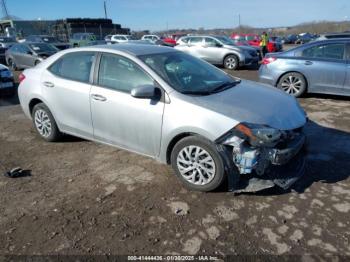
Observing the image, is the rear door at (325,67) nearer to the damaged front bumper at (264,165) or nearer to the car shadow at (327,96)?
the car shadow at (327,96)

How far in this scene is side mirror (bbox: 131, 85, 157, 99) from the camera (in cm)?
382

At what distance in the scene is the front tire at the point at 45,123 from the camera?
529 cm

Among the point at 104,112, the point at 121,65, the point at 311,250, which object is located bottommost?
the point at 311,250

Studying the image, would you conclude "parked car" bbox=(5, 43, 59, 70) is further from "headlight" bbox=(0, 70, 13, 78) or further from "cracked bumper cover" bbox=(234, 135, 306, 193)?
"cracked bumper cover" bbox=(234, 135, 306, 193)

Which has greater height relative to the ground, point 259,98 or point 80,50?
point 80,50

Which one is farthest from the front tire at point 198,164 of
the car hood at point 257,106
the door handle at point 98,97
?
the door handle at point 98,97

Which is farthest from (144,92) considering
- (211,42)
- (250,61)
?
(211,42)

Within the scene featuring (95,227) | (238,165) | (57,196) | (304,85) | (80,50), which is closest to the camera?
(95,227)

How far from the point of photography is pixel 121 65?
4.34 metres

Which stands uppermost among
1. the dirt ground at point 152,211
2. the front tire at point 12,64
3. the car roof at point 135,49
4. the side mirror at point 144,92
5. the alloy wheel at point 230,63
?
the car roof at point 135,49

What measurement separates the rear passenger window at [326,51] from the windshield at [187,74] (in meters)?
4.39

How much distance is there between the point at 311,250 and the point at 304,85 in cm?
612

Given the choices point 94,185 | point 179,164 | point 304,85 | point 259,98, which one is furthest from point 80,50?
point 304,85

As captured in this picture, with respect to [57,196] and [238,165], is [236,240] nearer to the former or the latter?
[238,165]
